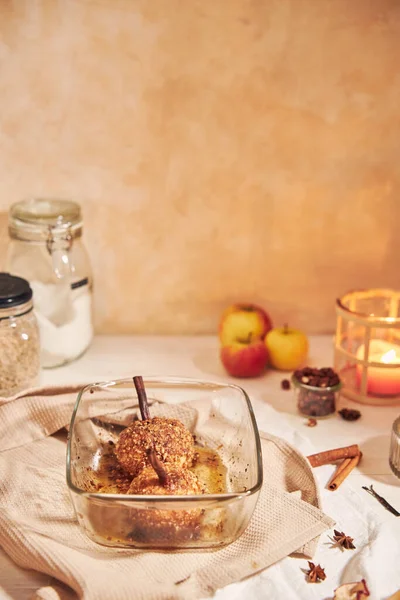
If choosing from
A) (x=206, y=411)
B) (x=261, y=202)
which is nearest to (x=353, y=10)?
(x=261, y=202)

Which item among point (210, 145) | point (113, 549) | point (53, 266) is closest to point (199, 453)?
point (113, 549)

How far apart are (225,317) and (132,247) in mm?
214

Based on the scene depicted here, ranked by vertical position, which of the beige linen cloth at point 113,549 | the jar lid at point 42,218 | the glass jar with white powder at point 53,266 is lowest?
the beige linen cloth at point 113,549

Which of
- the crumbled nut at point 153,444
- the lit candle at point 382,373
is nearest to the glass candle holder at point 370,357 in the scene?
the lit candle at point 382,373

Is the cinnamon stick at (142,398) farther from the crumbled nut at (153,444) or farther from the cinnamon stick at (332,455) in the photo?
the cinnamon stick at (332,455)

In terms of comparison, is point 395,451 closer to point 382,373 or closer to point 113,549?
point 382,373

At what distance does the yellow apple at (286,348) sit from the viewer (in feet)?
3.99

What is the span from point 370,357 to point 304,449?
217 mm

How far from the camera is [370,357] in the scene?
3.72 feet

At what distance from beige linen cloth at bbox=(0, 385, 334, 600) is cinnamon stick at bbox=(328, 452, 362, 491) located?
0.16ft

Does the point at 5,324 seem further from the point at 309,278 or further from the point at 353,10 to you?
the point at 353,10

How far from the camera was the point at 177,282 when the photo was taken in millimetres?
1333

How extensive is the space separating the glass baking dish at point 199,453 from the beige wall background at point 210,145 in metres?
0.38

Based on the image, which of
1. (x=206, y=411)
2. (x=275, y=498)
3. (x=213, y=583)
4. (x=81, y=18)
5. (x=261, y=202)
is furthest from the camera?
(x=261, y=202)
